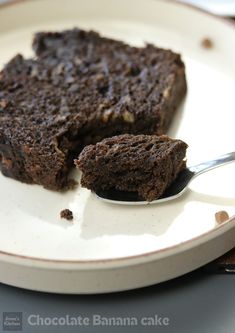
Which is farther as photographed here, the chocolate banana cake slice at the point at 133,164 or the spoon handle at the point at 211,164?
the spoon handle at the point at 211,164

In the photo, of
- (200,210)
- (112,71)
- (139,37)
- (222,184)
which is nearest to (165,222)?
(200,210)

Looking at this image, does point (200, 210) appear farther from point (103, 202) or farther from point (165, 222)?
point (103, 202)

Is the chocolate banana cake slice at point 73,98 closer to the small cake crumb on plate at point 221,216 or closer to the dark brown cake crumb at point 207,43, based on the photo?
the dark brown cake crumb at point 207,43

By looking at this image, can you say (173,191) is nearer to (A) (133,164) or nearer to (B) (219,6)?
(A) (133,164)

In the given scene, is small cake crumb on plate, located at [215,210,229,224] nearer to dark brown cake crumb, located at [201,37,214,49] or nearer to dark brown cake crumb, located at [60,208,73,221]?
dark brown cake crumb, located at [60,208,73,221]

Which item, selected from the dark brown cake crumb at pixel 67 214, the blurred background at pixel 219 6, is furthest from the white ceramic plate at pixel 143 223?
the blurred background at pixel 219 6

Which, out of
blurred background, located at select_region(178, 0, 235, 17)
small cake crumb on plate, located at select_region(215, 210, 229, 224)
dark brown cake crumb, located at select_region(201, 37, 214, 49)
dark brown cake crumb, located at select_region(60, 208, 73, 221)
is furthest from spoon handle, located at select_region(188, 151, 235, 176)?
blurred background, located at select_region(178, 0, 235, 17)
